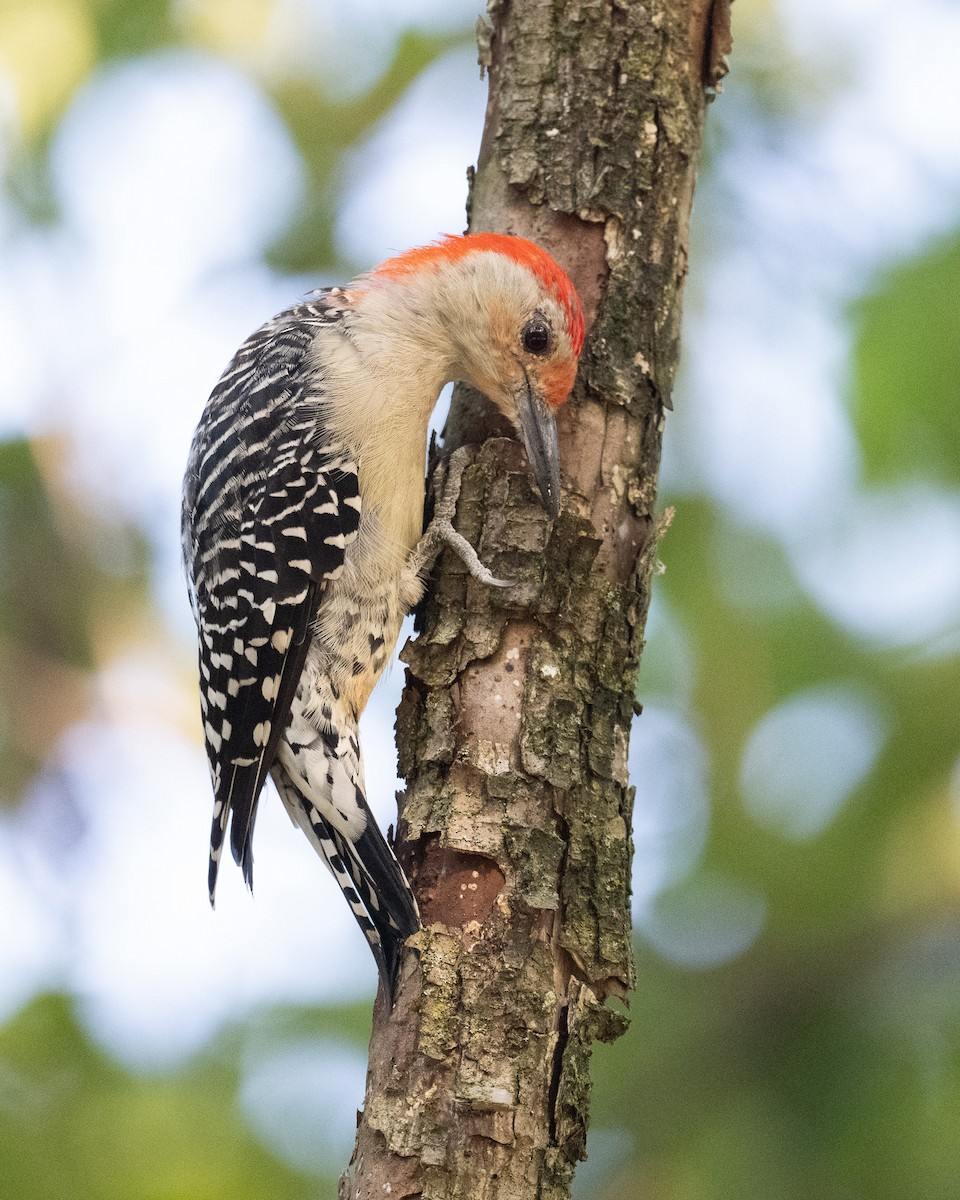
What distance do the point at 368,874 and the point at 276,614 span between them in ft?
3.05

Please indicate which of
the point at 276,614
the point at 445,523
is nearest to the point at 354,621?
the point at 276,614

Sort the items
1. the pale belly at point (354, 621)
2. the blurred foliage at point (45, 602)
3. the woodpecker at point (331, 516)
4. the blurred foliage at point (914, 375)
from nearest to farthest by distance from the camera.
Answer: the woodpecker at point (331, 516) → the pale belly at point (354, 621) → the blurred foliage at point (914, 375) → the blurred foliage at point (45, 602)

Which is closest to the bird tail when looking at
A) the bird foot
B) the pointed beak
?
the bird foot

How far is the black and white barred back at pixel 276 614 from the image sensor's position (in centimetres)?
358

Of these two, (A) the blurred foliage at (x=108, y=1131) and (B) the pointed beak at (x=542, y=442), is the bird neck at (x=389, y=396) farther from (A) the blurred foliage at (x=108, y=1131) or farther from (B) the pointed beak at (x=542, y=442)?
(A) the blurred foliage at (x=108, y=1131)

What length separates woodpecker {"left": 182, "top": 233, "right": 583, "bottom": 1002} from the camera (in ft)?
11.6

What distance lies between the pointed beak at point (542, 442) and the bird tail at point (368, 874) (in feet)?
3.25

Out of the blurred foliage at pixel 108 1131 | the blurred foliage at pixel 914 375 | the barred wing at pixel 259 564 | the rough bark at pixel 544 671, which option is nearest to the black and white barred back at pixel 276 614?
the barred wing at pixel 259 564

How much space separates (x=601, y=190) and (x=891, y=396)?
67.5 inches

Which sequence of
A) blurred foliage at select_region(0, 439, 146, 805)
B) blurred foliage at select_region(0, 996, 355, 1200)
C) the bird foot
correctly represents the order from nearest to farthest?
the bird foot < blurred foliage at select_region(0, 996, 355, 1200) < blurred foliage at select_region(0, 439, 146, 805)

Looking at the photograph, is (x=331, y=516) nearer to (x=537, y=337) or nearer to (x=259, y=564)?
(x=259, y=564)

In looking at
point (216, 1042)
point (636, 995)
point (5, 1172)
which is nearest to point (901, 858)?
point (636, 995)

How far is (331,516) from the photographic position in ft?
12.1

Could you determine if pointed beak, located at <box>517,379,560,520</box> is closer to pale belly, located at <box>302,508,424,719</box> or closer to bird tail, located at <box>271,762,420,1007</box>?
pale belly, located at <box>302,508,424,719</box>
